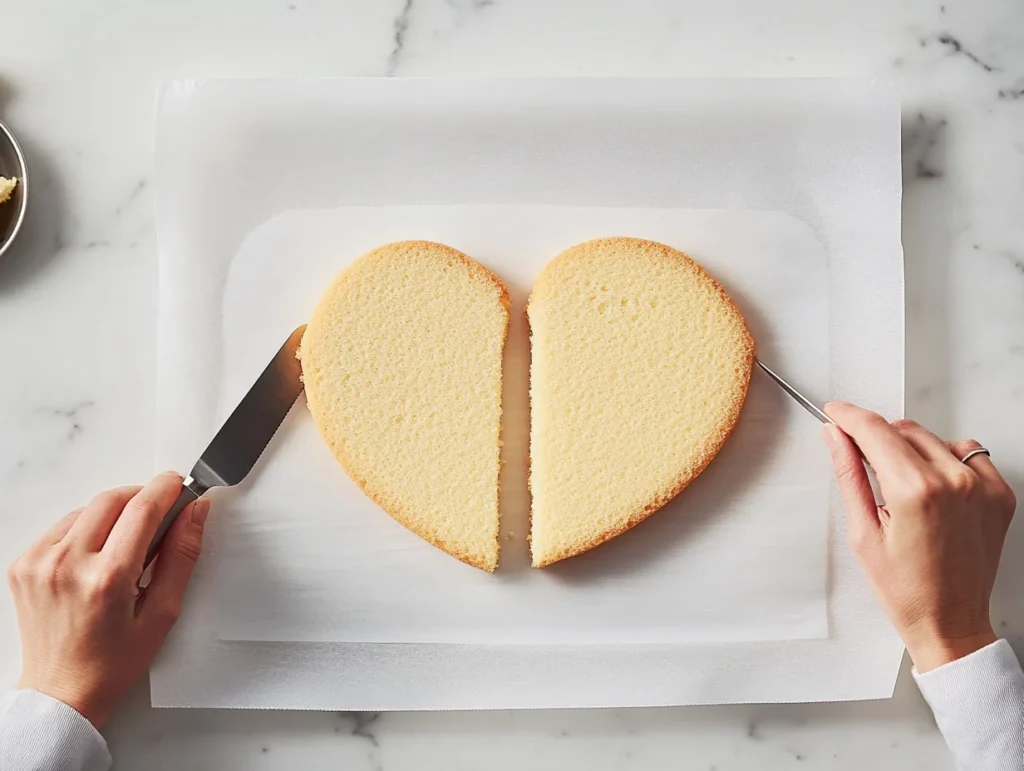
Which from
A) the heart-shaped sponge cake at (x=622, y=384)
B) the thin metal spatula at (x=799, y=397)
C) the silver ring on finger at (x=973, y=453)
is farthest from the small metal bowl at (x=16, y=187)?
the silver ring on finger at (x=973, y=453)

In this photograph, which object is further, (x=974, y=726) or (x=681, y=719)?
(x=681, y=719)

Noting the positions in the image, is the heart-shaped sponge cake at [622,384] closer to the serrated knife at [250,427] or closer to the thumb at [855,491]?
the thumb at [855,491]

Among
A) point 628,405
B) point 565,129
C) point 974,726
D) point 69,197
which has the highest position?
point 565,129

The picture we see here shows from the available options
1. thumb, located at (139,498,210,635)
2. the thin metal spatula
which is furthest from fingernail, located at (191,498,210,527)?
the thin metal spatula

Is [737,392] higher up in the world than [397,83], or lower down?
lower down

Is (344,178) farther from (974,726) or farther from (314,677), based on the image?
(974,726)

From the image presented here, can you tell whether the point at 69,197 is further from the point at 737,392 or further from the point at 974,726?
the point at 974,726

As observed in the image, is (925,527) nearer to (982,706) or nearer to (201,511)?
(982,706)

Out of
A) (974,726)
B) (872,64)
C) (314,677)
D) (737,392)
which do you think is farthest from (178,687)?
(872,64)
